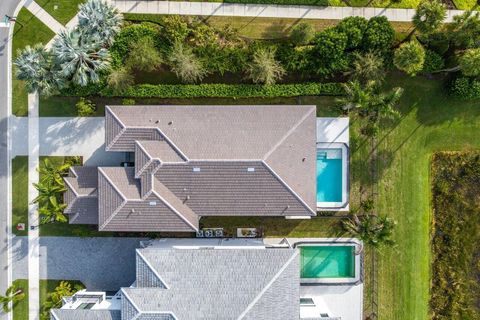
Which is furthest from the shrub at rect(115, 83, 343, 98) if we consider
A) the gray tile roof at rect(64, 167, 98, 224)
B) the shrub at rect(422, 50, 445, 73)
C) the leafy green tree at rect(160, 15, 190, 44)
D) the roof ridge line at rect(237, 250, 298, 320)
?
the roof ridge line at rect(237, 250, 298, 320)

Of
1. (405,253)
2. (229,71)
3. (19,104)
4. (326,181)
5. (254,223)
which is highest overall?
(229,71)

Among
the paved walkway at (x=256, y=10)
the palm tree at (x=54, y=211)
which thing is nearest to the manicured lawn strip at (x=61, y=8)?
the paved walkway at (x=256, y=10)

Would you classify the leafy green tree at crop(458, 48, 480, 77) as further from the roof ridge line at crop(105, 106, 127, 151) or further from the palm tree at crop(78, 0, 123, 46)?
the palm tree at crop(78, 0, 123, 46)

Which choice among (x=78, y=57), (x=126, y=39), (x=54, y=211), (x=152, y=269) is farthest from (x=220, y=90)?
(x=54, y=211)

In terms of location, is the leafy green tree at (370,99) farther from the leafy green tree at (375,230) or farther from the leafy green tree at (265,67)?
the leafy green tree at (375,230)

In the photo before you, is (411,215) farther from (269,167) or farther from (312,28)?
(312,28)

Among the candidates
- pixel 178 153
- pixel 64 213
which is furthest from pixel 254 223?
pixel 64 213
